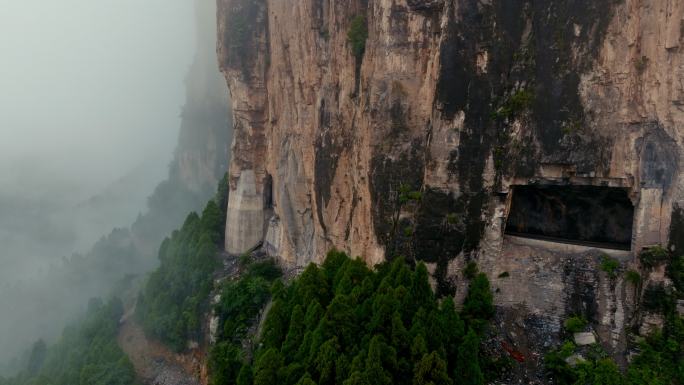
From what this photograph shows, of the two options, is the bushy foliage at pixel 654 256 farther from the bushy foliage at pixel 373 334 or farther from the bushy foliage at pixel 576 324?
the bushy foliage at pixel 373 334

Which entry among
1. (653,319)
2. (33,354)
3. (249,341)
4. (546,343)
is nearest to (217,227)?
(249,341)

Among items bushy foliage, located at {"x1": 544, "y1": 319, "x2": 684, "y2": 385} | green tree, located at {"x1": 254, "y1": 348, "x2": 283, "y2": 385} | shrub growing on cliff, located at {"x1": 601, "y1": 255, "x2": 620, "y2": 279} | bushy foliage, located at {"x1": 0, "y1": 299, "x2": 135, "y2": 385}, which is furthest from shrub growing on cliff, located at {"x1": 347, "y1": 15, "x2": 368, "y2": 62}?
bushy foliage, located at {"x1": 0, "y1": 299, "x2": 135, "y2": 385}

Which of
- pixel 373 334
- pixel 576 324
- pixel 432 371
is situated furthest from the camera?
pixel 576 324

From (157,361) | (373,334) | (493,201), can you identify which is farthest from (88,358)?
(493,201)

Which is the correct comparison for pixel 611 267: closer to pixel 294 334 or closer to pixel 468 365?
pixel 468 365

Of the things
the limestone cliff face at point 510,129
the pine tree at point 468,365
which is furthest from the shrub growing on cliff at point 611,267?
the pine tree at point 468,365

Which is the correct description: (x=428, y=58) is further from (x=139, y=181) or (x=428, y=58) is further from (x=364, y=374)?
(x=139, y=181)
